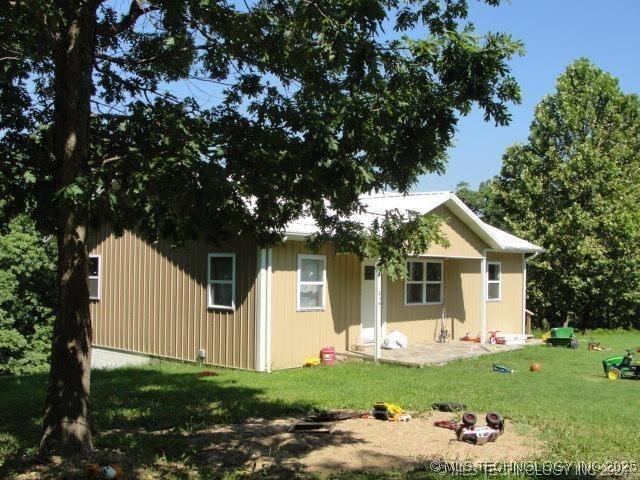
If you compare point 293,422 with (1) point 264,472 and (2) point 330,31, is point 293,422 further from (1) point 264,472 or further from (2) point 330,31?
(2) point 330,31

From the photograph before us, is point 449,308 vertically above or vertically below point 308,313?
below

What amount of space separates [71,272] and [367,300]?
11.0 metres

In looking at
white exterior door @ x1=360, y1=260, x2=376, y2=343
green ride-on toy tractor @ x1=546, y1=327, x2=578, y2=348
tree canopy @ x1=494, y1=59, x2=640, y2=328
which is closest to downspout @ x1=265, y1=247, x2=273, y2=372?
A: white exterior door @ x1=360, y1=260, x2=376, y2=343

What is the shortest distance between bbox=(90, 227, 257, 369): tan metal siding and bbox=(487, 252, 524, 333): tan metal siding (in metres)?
10.3

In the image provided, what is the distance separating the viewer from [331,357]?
48.7ft

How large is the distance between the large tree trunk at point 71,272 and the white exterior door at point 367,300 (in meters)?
10.3

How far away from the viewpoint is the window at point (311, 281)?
14695 mm

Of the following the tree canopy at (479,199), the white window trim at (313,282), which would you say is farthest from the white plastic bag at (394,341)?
the tree canopy at (479,199)

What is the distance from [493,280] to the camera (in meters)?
21.9

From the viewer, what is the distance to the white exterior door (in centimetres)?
1641

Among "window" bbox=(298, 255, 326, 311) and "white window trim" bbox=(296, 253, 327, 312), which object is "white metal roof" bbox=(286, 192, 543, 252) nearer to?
"white window trim" bbox=(296, 253, 327, 312)

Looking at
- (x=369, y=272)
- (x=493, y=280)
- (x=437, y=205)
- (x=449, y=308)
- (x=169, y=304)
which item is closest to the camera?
(x=169, y=304)

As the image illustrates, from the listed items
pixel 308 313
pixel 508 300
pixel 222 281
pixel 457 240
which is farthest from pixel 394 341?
pixel 508 300

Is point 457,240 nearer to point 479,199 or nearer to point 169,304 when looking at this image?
point 169,304
